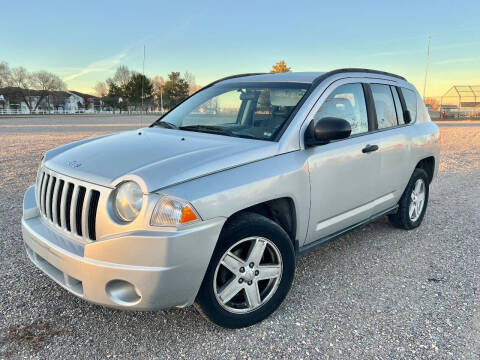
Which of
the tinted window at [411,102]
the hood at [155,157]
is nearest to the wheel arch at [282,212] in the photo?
the hood at [155,157]

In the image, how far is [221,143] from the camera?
2.79 metres

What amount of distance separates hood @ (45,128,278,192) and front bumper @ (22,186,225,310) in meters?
0.31

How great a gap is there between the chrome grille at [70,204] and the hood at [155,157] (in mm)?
Result: 66

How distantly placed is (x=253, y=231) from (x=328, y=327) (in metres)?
0.88

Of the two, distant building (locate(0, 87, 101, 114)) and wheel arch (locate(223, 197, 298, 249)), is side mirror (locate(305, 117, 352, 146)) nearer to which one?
wheel arch (locate(223, 197, 298, 249))

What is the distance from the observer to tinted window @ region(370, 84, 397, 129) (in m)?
3.83

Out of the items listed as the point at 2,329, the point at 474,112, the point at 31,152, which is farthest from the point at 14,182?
the point at 474,112

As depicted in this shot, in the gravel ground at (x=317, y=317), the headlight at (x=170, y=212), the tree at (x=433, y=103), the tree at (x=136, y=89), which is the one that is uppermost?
the tree at (x=136, y=89)

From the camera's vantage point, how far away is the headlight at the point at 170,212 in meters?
2.13

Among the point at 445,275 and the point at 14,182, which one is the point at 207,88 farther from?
the point at 14,182

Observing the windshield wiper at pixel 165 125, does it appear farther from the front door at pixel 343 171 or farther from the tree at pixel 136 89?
the tree at pixel 136 89

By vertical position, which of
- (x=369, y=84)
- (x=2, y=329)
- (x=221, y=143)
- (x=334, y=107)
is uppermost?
(x=369, y=84)

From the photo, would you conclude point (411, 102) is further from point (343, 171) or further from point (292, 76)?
point (343, 171)

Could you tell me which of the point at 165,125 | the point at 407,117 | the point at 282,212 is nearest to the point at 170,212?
the point at 282,212
